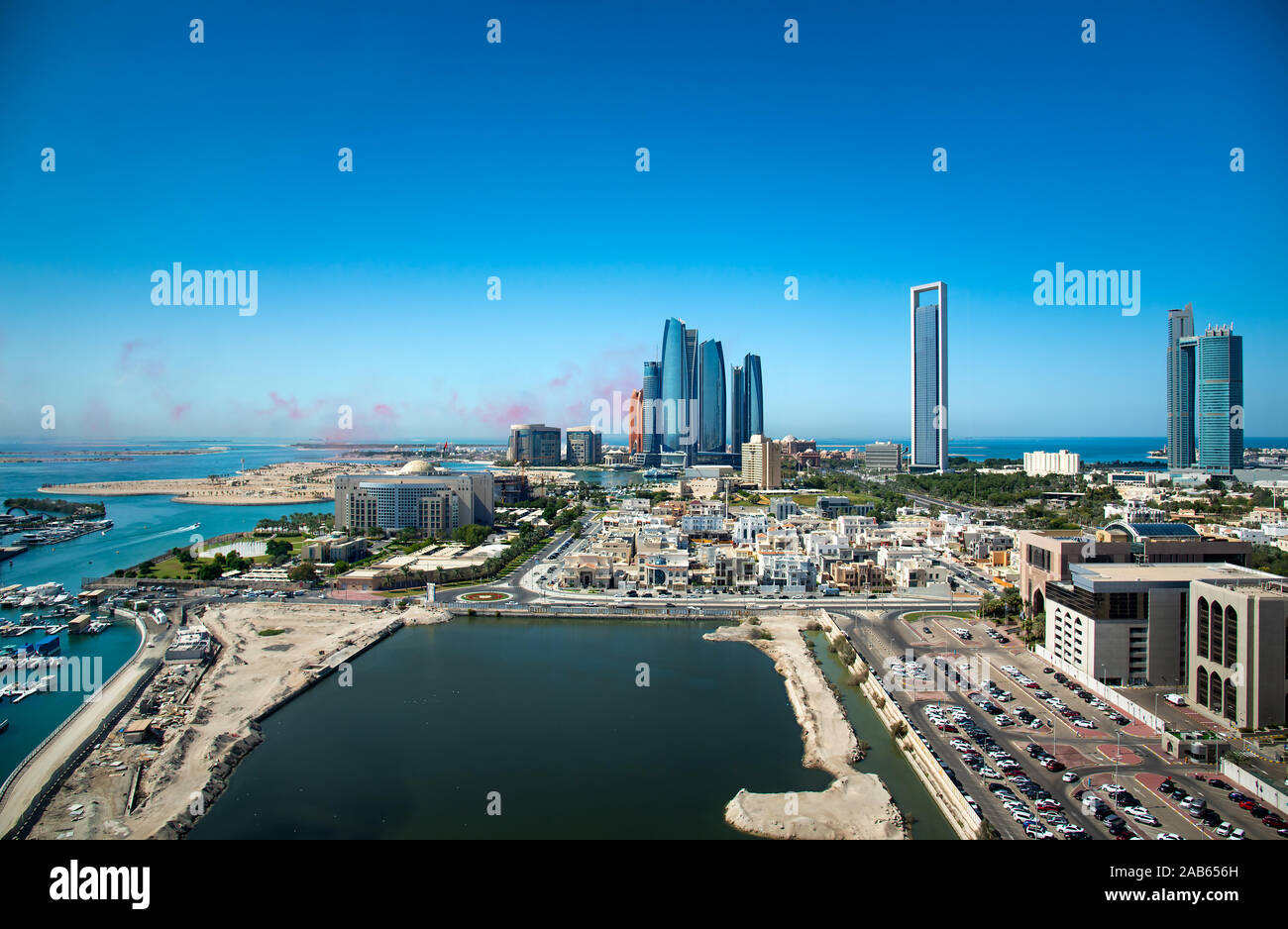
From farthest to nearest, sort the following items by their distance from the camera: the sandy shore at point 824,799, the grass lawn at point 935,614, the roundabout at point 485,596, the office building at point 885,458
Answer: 1. the office building at point 885,458
2. the roundabout at point 485,596
3. the grass lawn at point 935,614
4. the sandy shore at point 824,799

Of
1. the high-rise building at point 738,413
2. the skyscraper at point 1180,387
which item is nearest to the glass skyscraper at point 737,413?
the high-rise building at point 738,413

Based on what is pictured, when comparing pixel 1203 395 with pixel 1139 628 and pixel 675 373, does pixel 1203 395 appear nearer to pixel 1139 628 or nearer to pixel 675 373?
pixel 675 373

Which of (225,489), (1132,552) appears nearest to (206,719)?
(1132,552)

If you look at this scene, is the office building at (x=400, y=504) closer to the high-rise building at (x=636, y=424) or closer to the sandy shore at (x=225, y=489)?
the sandy shore at (x=225, y=489)

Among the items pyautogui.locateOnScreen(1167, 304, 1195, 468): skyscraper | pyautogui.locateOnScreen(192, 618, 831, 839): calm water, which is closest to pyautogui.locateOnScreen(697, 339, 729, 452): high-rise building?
pyautogui.locateOnScreen(1167, 304, 1195, 468): skyscraper

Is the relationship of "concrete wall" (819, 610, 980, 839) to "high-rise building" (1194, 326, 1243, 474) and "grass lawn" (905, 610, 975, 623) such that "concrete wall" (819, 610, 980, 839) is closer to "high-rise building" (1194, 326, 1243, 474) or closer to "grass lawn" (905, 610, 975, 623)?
"grass lawn" (905, 610, 975, 623)

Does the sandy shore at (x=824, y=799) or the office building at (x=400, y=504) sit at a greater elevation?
the office building at (x=400, y=504)

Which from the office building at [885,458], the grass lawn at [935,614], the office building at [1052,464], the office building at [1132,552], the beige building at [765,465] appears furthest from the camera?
the office building at [885,458]
